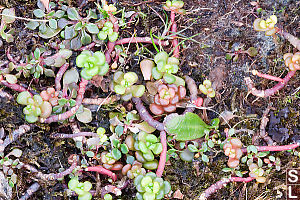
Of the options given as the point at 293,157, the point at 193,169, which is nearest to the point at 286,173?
the point at 293,157

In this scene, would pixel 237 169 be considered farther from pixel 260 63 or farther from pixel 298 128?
pixel 260 63

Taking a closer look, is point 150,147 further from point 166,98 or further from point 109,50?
point 109,50

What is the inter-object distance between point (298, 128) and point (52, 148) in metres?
1.96

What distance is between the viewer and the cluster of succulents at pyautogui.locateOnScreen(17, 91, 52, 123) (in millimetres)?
2375

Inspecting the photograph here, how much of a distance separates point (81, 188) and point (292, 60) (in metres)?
1.85

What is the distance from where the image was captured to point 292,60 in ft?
8.18

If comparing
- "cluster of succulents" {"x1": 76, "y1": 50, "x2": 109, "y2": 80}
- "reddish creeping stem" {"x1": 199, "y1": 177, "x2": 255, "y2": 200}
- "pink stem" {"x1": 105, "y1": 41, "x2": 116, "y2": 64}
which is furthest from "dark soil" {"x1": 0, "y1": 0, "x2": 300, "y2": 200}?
"cluster of succulents" {"x1": 76, "y1": 50, "x2": 109, "y2": 80}

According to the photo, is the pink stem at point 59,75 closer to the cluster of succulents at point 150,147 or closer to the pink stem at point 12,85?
the pink stem at point 12,85

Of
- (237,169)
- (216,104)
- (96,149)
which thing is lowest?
(237,169)

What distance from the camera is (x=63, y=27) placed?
2551 millimetres

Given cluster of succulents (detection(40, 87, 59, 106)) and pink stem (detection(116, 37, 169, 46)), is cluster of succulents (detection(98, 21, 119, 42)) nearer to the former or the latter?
pink stem (detection(116, 37, 169, 46))

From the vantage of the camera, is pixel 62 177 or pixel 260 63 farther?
pixel 260 63

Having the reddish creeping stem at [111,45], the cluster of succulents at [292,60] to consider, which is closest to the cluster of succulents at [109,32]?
the reddish creeping stem at [111,45]

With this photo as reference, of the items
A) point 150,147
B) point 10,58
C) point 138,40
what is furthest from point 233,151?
point 10,58
